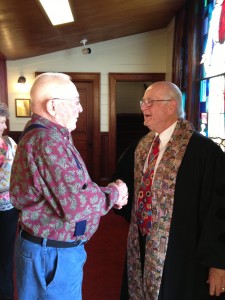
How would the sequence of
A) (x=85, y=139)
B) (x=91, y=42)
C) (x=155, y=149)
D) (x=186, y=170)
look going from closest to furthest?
(x=186, y=170)
(x=155, y=149)
(x=91, y=42)
(x=85, y=139)

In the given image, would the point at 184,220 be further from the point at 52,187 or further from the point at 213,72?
the point at 213,72

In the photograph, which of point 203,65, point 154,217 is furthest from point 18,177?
point 203,65

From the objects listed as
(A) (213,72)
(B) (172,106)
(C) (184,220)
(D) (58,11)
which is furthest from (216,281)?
(D) (58,11)

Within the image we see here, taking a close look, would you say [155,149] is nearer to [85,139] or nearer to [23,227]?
[23,227]

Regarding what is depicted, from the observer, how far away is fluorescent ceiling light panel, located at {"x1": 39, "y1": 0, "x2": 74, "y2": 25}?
2690mm

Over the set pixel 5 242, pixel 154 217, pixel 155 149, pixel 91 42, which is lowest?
pixel 5 242

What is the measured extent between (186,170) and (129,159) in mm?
461

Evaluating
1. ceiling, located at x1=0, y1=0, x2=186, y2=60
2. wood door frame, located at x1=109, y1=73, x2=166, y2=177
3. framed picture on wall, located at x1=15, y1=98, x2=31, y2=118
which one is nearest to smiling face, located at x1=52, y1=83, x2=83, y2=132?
ceiling, located at x1=0, y1=0, x2=186, y2=60

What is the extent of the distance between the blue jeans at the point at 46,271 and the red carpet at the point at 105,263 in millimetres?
1174

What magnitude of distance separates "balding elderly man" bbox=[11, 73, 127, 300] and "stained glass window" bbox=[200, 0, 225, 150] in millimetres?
1877

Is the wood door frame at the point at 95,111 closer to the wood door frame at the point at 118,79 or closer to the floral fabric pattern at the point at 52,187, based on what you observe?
the wood door frame at the point at 118,79

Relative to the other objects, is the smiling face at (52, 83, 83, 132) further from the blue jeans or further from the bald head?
the blue jeans

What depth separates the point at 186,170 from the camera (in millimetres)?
1396

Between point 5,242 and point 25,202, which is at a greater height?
point 25,202
